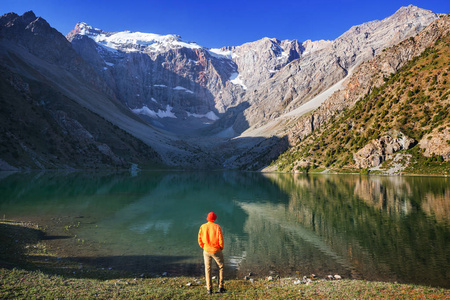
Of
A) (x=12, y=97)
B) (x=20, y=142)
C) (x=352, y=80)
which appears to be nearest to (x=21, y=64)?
(x=12, y=97)

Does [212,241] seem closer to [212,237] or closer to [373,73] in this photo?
[212,237]

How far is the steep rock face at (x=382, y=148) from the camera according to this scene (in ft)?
282

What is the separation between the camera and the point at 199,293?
37.1 feet

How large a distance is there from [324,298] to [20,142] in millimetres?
111224

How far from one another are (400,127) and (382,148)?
27.5 feet

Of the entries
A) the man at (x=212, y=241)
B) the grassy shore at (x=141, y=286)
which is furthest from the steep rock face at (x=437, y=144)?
the man at (x=212, y=241)

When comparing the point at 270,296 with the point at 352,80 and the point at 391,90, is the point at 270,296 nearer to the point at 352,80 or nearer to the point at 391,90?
the point at 391,90

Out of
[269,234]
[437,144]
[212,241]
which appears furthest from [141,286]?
[437,144]

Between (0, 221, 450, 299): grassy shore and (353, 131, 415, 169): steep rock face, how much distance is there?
287 ft

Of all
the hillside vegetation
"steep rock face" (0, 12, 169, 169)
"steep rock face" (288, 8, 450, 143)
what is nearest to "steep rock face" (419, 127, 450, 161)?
the hillside vegetation

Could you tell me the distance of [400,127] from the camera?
88812mm

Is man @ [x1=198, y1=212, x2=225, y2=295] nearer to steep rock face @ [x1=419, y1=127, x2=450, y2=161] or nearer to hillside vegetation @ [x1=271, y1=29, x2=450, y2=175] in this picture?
hillside vegetation @ [x1=271, y1=29, x2=450, y2=175]

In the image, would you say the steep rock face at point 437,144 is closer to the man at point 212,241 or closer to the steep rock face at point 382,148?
the steep rock face at point 382,148

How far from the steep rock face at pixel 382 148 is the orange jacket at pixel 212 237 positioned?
9044 cm
